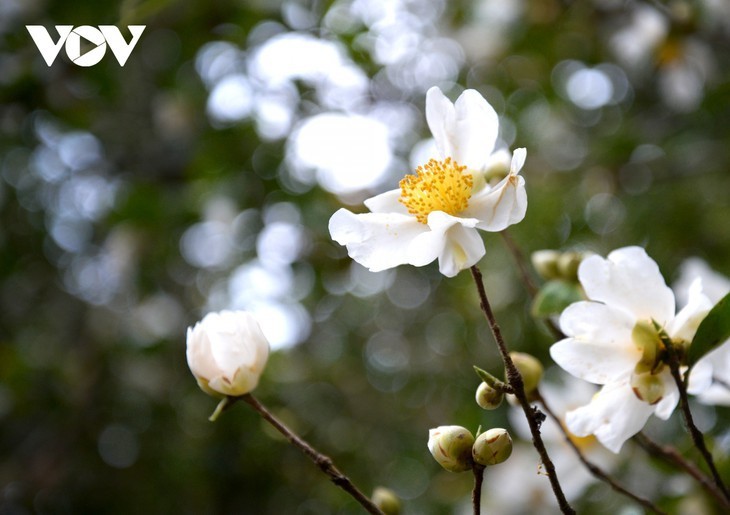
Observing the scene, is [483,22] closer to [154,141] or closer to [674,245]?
[674,245]

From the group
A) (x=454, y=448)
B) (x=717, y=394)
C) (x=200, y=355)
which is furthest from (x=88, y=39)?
(x=717, y=394)

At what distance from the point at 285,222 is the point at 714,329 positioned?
Answer: 60.9 inches

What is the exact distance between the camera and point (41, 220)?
280 centimetres

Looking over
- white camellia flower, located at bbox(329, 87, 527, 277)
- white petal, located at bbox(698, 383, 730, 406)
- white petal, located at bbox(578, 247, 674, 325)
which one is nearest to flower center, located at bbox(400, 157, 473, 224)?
white camellia flower, located at bbox(329, 87, 527, 277)

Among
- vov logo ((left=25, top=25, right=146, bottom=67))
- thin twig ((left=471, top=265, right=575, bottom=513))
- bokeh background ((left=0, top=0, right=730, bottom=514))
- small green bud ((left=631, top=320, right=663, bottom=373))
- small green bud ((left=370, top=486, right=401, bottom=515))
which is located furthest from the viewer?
bokeh background ((left=0, top=0, right=730, bottom=514))

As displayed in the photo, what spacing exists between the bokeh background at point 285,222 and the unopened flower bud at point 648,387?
767 mm

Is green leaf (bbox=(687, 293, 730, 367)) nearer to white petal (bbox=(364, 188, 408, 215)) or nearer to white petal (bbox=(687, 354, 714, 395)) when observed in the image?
white petal (bbox=(687, 354, 714, 395))

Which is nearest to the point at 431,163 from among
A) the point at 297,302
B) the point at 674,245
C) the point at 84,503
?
the point at 674,245

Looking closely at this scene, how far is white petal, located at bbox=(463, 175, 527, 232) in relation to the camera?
2.03 ft

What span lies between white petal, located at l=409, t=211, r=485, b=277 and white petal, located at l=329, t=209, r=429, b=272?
0.02 meters

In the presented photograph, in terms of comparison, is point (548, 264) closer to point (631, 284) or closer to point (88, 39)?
point (631, 284)

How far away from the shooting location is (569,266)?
2.76 feet

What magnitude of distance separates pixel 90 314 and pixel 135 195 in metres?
1.16

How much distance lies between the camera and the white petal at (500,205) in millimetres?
618
